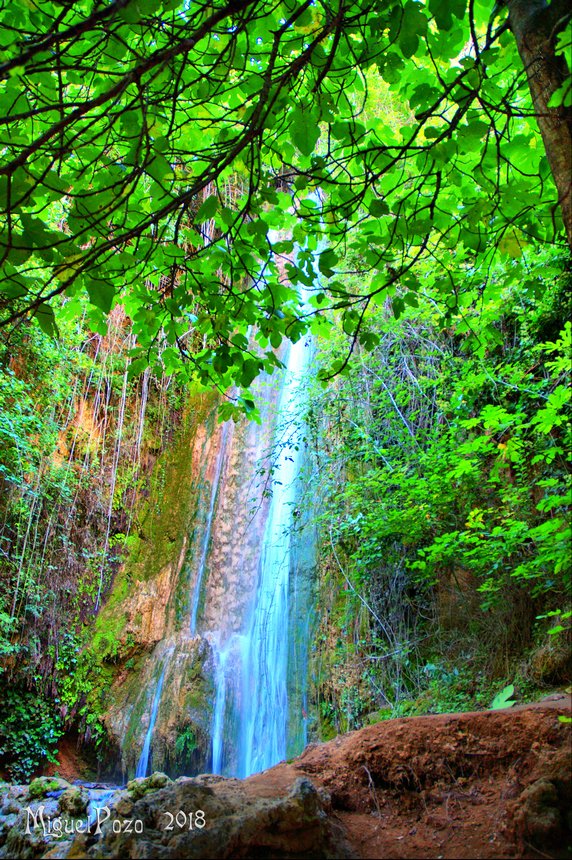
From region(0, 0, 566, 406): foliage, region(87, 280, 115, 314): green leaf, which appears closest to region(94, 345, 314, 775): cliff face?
region(0, 0, 566, 406): foliage

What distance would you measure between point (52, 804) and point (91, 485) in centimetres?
516

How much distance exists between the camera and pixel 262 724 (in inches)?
252

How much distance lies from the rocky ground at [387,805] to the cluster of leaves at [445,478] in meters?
1.27

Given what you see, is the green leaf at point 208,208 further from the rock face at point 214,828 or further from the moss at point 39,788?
the moss at point 39,788

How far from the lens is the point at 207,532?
8.93 metres

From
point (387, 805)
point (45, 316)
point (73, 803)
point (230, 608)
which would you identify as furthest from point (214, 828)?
point (230, 608)

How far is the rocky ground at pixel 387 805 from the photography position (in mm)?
1875

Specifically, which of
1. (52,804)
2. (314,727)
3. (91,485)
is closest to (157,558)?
(91,485)

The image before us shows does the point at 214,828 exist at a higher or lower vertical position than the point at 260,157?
lower

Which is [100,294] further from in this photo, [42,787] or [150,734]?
[150,734]

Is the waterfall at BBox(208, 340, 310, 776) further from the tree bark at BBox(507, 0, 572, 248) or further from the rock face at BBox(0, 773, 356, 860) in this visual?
the tree bark at BBox(507, 0, 572, 248)

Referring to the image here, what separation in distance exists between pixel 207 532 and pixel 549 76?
313 inches

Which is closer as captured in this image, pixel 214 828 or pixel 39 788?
pixel 214 828

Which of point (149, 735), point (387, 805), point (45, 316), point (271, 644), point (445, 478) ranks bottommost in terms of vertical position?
point (149, 735)
